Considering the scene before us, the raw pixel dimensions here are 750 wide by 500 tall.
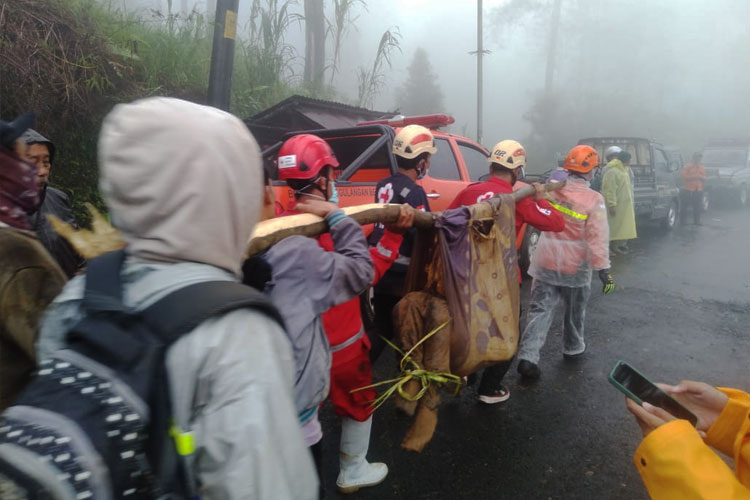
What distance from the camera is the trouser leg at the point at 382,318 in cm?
297

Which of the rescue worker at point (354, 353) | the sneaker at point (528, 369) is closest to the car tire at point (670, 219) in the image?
the sneaker at point (528, 369)

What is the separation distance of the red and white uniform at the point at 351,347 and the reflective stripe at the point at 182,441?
4.77ft

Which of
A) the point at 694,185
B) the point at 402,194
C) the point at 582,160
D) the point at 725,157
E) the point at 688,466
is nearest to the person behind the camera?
the point at 688,466

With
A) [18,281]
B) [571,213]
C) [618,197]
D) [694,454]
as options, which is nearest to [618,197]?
[618,197]

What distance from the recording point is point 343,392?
2.42 m

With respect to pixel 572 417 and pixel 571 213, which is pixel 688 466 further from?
pixel 571 213

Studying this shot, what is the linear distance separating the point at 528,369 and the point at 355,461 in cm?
204

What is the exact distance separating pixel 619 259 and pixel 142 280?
953 cm

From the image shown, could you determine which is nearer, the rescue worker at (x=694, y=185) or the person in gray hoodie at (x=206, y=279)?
the person in gray hoodie at (x=206, y=279)

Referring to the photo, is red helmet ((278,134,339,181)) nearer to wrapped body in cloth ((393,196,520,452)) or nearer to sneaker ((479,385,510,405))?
wrapped body in cloth ((393,196,520,452))

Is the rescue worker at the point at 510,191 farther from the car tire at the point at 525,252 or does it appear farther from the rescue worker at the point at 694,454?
the car tire at the point at 525,252

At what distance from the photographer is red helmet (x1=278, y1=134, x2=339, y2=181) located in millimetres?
2137

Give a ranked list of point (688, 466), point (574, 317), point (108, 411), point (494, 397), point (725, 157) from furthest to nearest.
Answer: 1. point (725, 157)
2. point (574, 317)
3. point (494, 397)
4. point (688, 466)
5. point (108, 411)

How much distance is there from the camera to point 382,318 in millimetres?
3277
